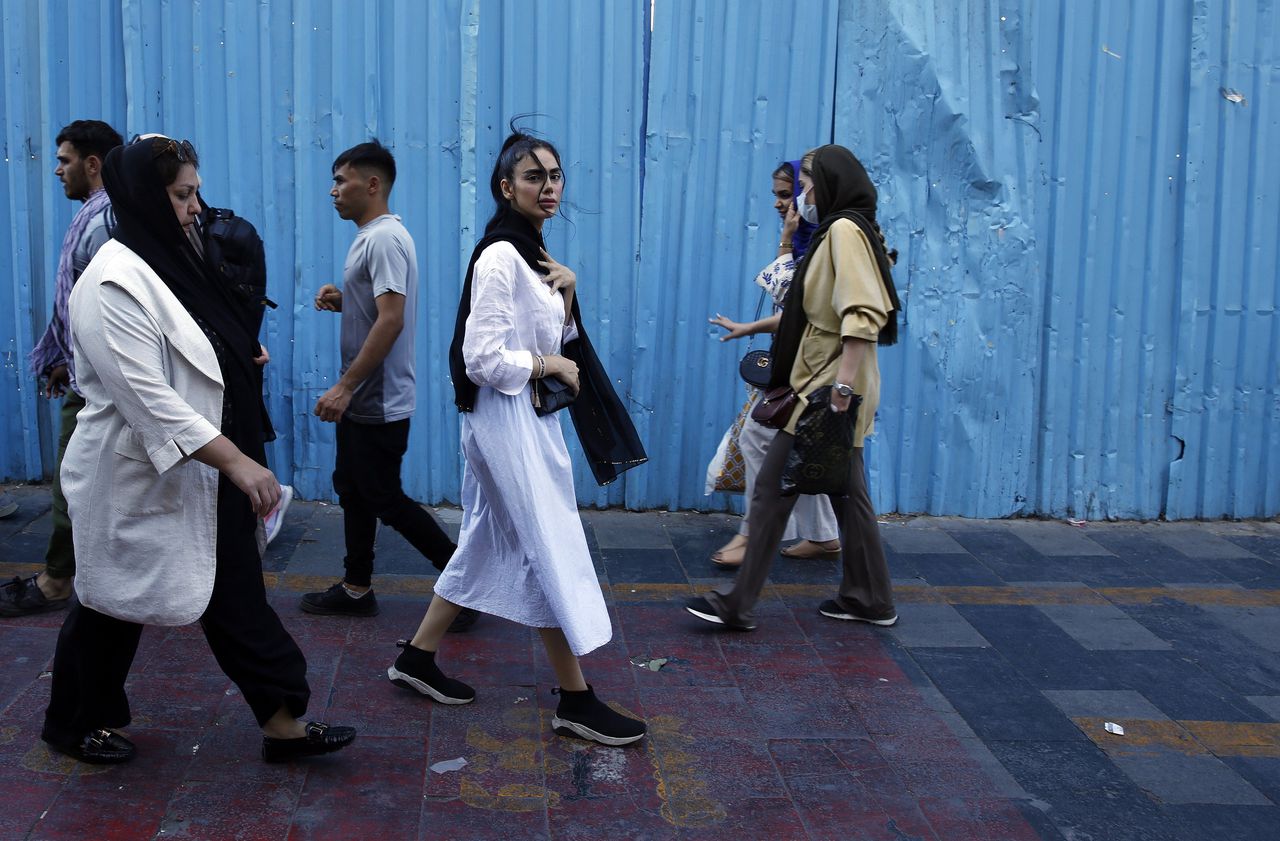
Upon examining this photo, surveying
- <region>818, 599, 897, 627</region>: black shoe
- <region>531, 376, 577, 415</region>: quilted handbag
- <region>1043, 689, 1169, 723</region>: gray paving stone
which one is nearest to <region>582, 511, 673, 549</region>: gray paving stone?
<region>818, 599, 897, 627</region>: black shoe

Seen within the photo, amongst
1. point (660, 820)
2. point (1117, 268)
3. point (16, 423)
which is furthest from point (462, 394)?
point (1117, 268)

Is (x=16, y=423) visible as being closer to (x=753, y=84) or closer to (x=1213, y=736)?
(x=753, y=84)

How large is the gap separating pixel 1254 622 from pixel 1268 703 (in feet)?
2.90

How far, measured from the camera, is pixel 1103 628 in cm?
502

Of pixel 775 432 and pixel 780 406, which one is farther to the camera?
pixel 775 432

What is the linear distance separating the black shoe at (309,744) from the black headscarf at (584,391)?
994 mm

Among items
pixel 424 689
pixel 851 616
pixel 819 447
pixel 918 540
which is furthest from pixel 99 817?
pixel 918 540

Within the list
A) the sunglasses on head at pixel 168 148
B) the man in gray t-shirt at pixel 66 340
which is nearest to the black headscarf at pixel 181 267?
the sunglasses on head at pixel 168 148

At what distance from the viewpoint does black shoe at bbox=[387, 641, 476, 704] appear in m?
4.02

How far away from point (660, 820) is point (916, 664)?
4.96 feet

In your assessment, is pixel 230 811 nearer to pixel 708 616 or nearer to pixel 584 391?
pixel 584 391

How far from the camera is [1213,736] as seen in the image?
13.3ft

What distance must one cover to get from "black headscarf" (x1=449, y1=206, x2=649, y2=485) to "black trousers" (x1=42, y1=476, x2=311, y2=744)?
0.77 meters

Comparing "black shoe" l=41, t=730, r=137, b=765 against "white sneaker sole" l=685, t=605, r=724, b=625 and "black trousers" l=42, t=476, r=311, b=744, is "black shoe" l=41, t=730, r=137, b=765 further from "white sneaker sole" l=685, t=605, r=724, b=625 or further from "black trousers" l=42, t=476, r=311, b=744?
"white sneaker sole" l=685, t=605, r=724, b=625
